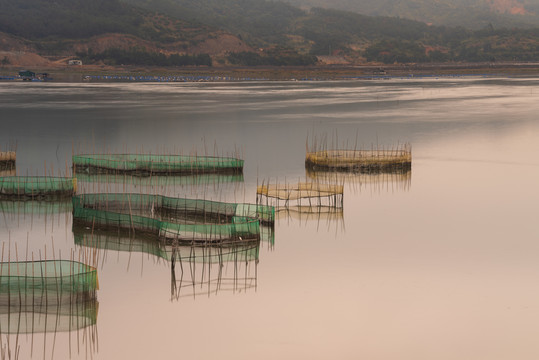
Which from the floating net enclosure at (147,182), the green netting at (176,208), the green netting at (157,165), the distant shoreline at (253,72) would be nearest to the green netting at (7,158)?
the green netting at (157,165)

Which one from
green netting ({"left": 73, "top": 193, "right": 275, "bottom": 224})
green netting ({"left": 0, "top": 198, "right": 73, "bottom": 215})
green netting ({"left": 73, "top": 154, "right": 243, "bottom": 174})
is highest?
green netting ({"left": 73, "top": 154, "right": 243, "bottom": 174})

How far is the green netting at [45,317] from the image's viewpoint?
16906mm

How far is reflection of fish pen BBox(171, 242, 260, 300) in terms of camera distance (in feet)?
63.7

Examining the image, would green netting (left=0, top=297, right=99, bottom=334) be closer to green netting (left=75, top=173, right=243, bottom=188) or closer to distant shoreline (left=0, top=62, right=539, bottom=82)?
green netting (left=75, top=173, right=243, bottom=188)

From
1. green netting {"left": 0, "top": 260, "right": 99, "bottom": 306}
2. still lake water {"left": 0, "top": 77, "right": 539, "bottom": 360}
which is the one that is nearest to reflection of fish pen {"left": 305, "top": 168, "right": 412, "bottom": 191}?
still lake water {"left": 0, "top": 77, "right": 539, "bottom": 360}

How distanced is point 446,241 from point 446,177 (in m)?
11.9

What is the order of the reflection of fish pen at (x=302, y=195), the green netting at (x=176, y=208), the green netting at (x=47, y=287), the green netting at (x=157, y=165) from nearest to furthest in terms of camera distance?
the green netting at (x=47, y=287) < the green netting at (x=176, y=208) < the reflection of fish pen at (x=302, y=195) < the green netting at (x=157, y=165)

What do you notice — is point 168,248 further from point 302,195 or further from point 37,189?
point 37,189

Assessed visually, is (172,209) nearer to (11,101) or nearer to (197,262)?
(197,262)

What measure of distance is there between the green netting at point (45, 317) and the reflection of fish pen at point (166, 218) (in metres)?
4.15

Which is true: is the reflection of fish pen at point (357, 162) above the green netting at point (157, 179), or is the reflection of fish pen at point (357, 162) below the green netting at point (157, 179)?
above

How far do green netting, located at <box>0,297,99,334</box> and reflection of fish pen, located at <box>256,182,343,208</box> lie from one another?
444 inches

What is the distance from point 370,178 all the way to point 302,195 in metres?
6.15

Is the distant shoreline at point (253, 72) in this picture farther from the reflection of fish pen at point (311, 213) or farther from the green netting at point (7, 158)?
the reflection of fish pen at point (311, 213)
